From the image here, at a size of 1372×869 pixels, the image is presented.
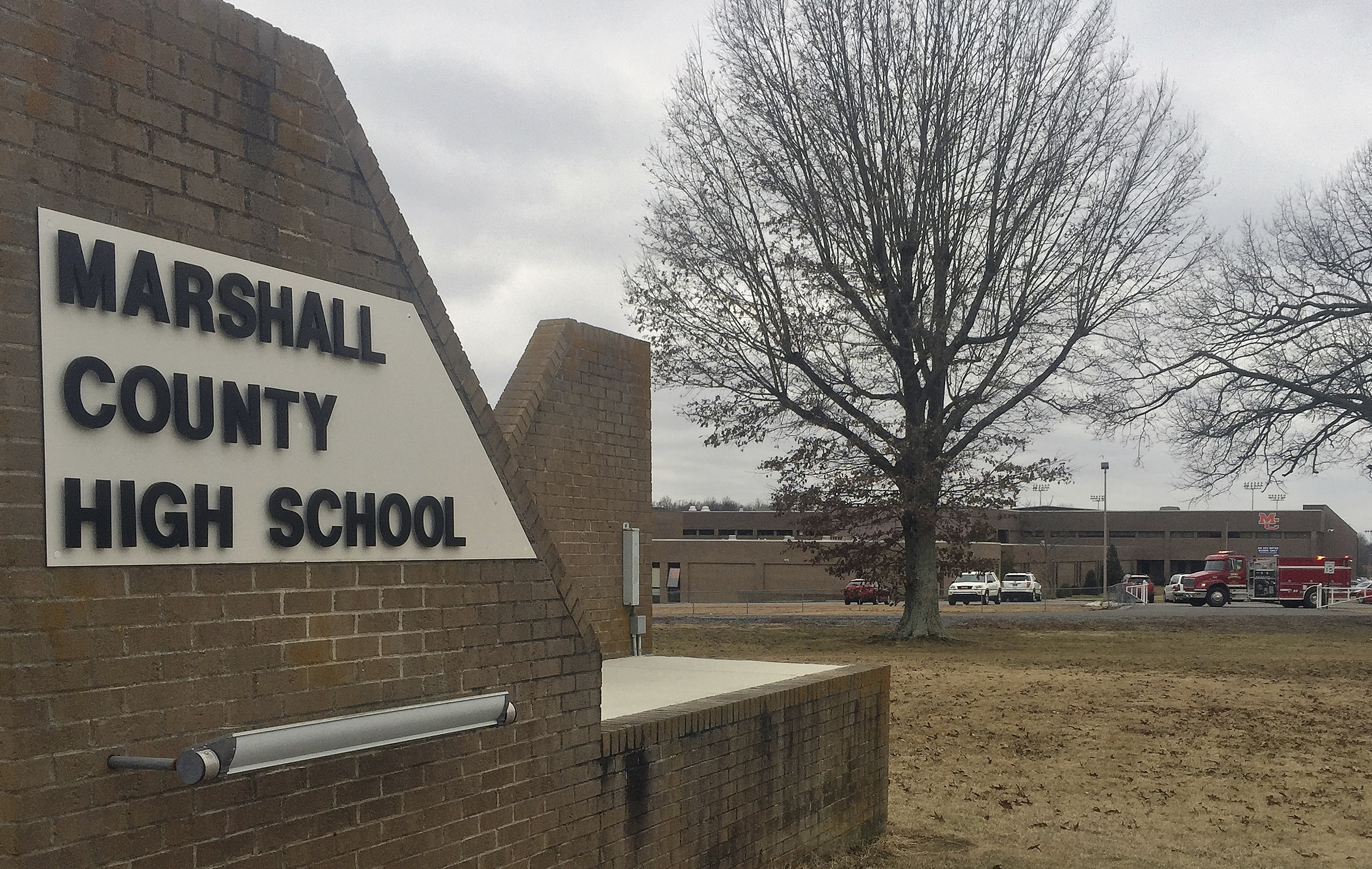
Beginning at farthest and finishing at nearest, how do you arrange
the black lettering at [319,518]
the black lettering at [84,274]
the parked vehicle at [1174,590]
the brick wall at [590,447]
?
the parked vehicle at [1174,590] < the brick wall at [590,447] < the black lettering at [319,518] < the black lettering at [84,274]

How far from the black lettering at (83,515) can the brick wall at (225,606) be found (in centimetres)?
9

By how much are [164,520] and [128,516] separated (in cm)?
14

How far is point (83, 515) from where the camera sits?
366 centimetres

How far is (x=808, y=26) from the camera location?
2927cm

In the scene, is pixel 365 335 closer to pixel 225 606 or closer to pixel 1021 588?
pixel 225 606

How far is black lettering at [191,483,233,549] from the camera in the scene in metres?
4.05

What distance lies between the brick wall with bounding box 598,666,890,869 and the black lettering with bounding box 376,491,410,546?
1793 millimetres

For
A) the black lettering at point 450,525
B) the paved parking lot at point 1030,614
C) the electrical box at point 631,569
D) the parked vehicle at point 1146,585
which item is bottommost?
the parked vehicle at point 1146,585

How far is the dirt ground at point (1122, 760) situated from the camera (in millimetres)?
9383

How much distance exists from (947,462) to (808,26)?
1089 cm

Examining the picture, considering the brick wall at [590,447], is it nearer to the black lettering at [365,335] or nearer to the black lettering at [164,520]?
the black lettering at [365,335]

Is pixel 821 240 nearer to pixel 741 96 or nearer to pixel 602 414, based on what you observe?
pixel 741 96

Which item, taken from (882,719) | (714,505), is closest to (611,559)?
(882,719)

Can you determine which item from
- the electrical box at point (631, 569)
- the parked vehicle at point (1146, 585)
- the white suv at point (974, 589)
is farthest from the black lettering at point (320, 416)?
the white suv at point (974, 589)
